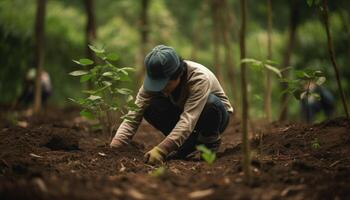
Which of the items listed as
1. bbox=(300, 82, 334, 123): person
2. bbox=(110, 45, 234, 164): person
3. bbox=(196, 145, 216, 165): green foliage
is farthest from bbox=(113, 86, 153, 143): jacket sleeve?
bbox=(300, 82, 334, 123): person

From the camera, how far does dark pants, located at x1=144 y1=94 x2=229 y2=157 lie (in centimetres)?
448

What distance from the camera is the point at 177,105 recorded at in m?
4.54

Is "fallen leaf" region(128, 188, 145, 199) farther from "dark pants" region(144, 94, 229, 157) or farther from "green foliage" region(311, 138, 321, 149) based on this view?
"green foliage" region(311, 138, 321, 149)

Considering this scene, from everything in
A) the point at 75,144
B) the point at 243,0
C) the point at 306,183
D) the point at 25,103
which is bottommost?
the point at 25,103

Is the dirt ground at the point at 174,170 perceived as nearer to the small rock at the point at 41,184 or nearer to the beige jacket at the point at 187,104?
the small rock at the point at 41,184

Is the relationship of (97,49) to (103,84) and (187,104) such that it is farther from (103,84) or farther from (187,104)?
(187,104)

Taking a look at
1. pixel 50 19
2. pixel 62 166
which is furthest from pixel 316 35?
pixel 62 166

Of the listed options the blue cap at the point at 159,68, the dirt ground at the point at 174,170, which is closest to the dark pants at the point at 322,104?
the dirt ground at the point at 174,170

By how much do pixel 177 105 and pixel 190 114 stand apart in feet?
1.32

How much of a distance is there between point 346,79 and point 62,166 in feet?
35.1

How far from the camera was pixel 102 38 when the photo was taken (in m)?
14.7

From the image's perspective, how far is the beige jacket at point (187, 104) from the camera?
161 inches

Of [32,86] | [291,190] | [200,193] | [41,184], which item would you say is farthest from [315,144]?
[32,86]

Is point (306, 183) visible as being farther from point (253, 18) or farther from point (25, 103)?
point (253, 18)
